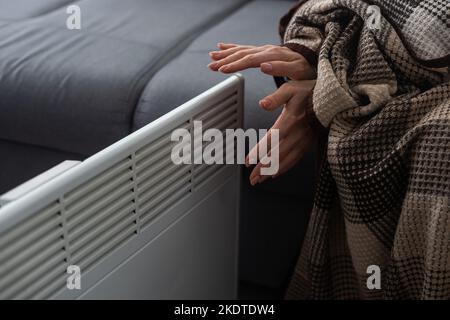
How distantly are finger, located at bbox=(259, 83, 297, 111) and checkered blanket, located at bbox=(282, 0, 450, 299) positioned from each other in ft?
0.12

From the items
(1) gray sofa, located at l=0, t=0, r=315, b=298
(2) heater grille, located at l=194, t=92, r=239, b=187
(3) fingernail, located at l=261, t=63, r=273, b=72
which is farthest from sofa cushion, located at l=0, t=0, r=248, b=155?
(3) fingernail, located at l=261, t=63, r=273, b=72

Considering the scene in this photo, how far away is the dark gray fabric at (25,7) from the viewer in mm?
1149

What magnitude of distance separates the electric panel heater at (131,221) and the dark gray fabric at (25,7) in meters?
0.59

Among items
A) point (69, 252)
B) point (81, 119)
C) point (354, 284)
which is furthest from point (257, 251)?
point (69, 252)

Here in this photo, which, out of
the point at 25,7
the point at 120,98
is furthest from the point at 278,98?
the point at 25,7

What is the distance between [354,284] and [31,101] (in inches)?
20.9

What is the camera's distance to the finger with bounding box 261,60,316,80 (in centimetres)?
65

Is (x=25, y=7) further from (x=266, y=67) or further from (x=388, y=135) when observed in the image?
(x=388, y=135)

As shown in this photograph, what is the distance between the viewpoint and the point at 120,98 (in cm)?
88

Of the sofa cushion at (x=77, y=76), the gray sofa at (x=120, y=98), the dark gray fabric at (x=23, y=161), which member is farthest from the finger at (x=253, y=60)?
the dark gray fabric at (x=23, y=161)

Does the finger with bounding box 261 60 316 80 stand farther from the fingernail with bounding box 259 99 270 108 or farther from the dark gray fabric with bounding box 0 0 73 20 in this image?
the dark gray fabric with bounding box 0 0 73 20

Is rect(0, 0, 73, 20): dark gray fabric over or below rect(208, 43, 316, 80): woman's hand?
over

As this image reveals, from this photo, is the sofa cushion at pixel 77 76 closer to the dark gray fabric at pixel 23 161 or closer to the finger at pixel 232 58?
the dark gray fabric at pixel 23 161
